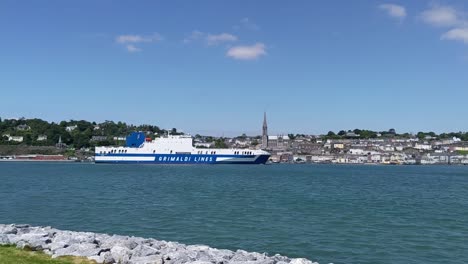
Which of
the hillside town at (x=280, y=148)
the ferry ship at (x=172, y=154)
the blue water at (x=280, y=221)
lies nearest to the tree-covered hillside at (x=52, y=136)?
the hillside town at (x=280, y=148)

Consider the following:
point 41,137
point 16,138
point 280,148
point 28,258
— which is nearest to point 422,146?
point 280,148

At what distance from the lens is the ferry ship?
95250mm

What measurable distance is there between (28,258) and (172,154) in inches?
3393

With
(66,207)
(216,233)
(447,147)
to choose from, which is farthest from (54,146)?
(216,233)

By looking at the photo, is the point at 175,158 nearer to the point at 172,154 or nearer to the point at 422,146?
the point at 172,154

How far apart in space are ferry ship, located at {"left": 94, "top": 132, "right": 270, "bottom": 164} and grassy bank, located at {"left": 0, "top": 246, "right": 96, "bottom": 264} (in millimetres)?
84982

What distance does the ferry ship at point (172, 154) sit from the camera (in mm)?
95250

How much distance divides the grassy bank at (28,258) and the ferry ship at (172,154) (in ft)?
279

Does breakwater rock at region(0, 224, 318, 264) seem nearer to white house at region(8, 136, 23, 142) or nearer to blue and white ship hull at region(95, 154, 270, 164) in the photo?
blue and white ship hull at region(95, 154, 270, 164)

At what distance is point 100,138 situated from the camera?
183 m

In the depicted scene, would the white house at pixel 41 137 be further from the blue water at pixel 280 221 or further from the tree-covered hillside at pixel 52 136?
the blue water at pixel 280 221

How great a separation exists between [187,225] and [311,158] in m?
156

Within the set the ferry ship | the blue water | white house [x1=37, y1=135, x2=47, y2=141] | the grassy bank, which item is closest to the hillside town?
white house [x1=37, y1=135, x2=47, y2=141]

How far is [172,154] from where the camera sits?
313 feet
